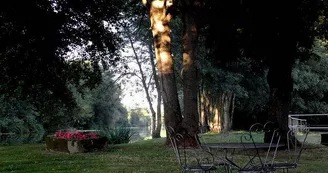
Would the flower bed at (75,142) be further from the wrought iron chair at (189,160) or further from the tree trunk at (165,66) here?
the wrought iron chair at (189,160)

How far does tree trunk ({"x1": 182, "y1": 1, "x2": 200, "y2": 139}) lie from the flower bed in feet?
9.67

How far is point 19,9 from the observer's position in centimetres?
1329

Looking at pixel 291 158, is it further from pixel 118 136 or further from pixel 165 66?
pixel 118 136

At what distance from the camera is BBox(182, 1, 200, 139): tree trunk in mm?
12852

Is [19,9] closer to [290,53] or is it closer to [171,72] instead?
[171,72]

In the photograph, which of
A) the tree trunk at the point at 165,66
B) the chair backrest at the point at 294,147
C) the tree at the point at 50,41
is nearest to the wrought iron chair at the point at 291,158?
the chair backrest at the point at 294,147

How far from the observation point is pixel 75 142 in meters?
12.4

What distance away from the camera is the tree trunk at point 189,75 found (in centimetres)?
1285

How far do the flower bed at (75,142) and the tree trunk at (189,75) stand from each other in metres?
2.95

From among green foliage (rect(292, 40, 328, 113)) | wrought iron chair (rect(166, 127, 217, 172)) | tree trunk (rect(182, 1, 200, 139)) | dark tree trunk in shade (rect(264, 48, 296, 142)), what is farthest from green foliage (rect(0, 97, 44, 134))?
wrought iron chair (rect(166, 127, 217, 172))

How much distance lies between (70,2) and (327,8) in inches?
373

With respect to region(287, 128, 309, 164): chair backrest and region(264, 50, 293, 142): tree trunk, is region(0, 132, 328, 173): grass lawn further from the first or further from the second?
region(264, 50, 293, 142): tree trunk

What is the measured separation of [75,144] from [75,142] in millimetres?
63

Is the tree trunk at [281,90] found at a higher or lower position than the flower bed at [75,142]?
higher
